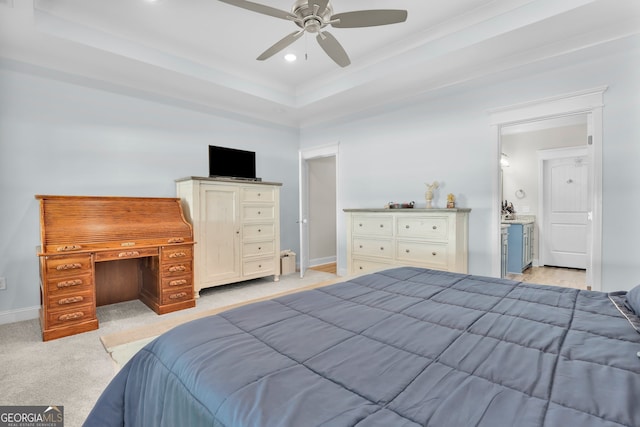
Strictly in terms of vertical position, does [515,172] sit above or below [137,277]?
above

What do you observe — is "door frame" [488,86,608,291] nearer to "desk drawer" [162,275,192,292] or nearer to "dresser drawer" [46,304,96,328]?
"desk drawer" [162,275,192,292]

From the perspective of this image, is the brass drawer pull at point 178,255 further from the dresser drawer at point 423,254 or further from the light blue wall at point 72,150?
the dresser drawer at point 423,254

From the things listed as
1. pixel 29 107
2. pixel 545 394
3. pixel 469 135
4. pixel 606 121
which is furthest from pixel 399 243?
Result: pixel 29 107

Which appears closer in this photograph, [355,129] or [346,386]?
[346,386]

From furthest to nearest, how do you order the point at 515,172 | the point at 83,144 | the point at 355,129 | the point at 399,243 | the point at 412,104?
the point at 515,172, the point at 355,129, the point at 412,104, the point at 399,243, the point at 83,144

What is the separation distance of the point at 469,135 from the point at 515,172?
2.97m

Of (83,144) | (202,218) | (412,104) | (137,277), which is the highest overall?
(412,104)

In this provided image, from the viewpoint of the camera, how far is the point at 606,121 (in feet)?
9.20

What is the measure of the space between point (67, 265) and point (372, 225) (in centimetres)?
324

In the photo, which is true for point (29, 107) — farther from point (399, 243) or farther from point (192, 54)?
point (399, 243)

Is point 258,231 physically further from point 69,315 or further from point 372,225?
point 69,315

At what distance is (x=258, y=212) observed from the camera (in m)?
4.46

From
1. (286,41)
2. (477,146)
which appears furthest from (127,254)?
(477,146)

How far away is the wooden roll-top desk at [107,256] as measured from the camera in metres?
2.68
